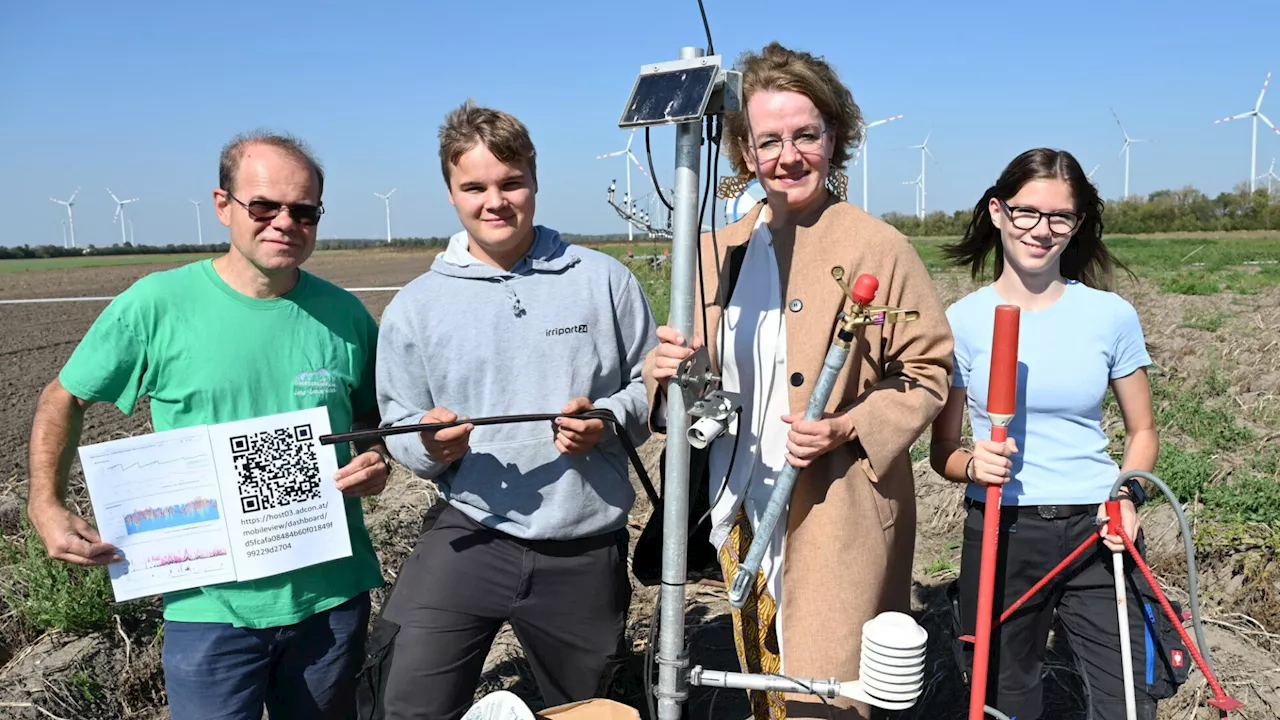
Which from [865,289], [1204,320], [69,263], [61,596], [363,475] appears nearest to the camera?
[865,289]

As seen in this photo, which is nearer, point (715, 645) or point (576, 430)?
point (576, 430)

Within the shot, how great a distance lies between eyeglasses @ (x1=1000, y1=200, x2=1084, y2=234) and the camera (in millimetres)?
2615

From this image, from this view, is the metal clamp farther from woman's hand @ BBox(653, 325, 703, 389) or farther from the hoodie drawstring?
the hoodie drawstring

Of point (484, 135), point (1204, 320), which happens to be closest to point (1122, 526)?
point (484, 135)

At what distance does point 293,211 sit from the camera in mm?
2586

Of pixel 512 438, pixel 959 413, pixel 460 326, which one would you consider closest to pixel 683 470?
pixel 512 438

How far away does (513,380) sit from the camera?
2.58m

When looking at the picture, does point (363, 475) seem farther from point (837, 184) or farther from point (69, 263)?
point (69, 263)

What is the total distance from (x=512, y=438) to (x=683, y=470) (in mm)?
671

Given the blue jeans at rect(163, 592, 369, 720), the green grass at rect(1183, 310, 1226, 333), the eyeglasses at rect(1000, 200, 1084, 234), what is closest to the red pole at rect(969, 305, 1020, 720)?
the eyeglasses at rect(1000, 200, 1084, 234)

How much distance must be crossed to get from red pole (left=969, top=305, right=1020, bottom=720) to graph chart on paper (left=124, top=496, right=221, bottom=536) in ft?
6.99

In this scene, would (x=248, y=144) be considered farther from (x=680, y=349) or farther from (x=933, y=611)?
(x=933, y=611)

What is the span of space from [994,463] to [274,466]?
2007 millimetres

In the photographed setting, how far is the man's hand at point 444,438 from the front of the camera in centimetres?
240
